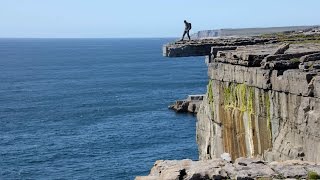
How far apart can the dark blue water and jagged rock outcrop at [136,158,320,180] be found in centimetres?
3466

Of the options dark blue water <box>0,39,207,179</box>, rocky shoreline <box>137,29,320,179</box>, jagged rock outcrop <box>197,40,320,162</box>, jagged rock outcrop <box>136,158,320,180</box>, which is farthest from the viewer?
dark blue water <box>0,39,207,179</box>

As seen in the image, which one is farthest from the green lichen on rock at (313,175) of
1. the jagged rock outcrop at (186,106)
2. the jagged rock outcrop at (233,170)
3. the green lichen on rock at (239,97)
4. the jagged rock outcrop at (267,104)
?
the jagged rock outcrop at (186,106)

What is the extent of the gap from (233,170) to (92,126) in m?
61.5

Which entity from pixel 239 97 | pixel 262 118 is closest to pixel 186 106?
pixel 239 97

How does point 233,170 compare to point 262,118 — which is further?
point 262,118

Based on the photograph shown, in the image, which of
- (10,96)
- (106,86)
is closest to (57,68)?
(106,86)

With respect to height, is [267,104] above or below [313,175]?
above

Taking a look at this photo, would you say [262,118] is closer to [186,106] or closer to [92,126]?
[92,126]

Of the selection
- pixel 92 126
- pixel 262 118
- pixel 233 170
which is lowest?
pixel 92 126

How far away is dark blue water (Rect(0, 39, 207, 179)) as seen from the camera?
176ft

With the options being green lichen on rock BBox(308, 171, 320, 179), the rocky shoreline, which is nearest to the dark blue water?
the rocky shoreline

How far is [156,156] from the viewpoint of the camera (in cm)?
5519

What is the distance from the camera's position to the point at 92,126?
74.1 meters

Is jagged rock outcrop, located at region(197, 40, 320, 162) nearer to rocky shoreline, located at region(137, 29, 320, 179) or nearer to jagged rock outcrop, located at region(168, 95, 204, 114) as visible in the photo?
rocky shoreline, located at region(137, 29, 320, 179)
